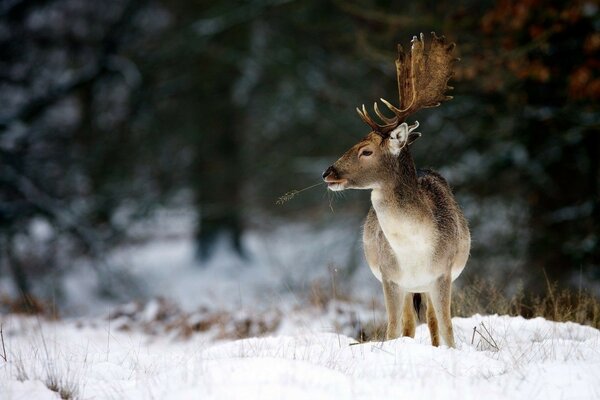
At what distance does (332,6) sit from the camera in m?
16.0

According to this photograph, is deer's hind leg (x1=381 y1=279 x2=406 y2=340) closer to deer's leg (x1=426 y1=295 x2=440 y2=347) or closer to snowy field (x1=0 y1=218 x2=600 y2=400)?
snowy field (x1=0 y1=218 x2=600 y2=400)

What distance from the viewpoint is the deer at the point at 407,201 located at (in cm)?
505

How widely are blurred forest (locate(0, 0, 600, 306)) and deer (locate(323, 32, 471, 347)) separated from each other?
291 centimetres

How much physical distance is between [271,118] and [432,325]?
13.9 m

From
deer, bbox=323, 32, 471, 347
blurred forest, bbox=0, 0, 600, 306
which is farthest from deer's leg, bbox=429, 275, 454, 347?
blurred forest, bbox=0, 0, 600, 306

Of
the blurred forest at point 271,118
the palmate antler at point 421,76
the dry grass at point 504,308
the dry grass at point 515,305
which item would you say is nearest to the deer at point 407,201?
the palmate antler at point 421,76

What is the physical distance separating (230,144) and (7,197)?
6000 millimetres

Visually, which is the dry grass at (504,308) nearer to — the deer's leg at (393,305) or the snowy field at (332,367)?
the snowy field at (332,367)

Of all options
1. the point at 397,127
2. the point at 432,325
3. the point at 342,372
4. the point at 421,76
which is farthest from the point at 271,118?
the point at 342,372

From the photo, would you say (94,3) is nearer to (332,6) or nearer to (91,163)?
(91,163)

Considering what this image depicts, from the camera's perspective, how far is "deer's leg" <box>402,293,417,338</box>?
18.5ft

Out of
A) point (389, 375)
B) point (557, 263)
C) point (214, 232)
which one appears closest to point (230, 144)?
point (214, 232)

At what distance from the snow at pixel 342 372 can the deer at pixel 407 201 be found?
1.27 ft

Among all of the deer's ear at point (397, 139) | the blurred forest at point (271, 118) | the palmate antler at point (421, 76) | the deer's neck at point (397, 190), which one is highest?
the blurred forest at point (271, 118)
